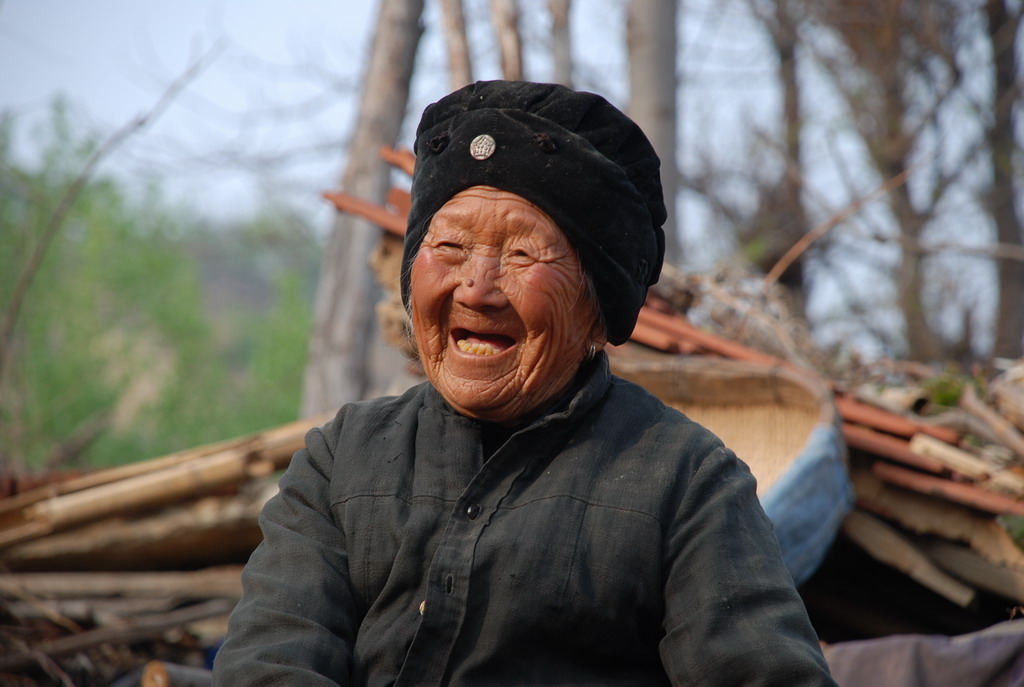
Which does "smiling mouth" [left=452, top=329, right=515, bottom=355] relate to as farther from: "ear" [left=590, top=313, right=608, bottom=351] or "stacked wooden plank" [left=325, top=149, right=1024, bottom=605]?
"stacked wooden plank" [left=325, top=149, right=1024, bottom=605]

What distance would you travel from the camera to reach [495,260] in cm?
203

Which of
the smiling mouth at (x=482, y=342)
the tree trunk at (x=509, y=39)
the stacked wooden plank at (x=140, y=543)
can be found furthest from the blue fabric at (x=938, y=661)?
the tree trunk at (x=509, y=39)

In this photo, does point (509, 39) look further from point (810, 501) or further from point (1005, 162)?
point (1005, 162)

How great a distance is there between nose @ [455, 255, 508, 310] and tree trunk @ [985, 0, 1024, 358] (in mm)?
11376

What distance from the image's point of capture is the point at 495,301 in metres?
2.02

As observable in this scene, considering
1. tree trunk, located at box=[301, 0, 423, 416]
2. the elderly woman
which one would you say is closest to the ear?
the elderly woman

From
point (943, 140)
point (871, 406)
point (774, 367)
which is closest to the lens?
point (774, 367)

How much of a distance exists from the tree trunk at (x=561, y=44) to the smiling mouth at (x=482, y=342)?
4.45 metres

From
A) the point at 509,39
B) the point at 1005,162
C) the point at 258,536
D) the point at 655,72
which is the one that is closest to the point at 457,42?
the point at 509,39

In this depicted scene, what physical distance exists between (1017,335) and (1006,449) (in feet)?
28.1

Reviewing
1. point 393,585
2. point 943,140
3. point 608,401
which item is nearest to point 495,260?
point 608,401

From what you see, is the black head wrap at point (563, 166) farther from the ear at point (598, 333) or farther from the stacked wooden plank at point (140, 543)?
Answer: the stacked wooden plank at point (140, 543)

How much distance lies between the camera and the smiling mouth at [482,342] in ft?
6.80

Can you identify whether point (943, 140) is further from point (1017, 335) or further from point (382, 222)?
point (382, 222)
